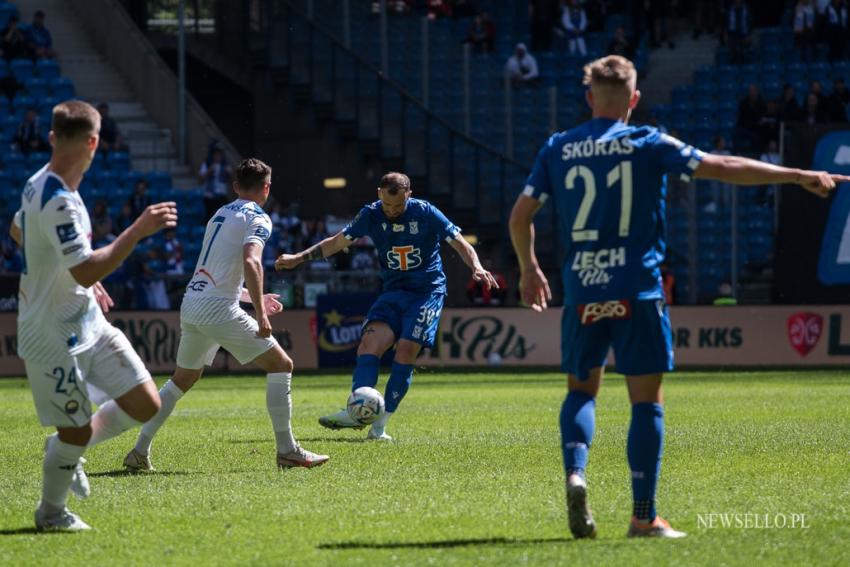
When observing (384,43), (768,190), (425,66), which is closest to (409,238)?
(768,190)

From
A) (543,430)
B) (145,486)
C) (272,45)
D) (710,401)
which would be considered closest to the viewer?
(145,486)

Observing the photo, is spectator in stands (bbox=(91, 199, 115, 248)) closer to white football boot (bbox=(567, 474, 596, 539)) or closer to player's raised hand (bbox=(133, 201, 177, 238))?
player's raised hand (bbox=(133, 201, 177, 238))

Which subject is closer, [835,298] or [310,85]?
[835,298]

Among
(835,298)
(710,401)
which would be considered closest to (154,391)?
(710,401)

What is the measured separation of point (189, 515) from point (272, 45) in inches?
1115

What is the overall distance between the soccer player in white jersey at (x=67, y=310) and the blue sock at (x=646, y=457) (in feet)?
8.01

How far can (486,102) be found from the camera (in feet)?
108

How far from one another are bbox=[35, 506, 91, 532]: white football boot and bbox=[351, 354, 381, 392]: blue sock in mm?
5199

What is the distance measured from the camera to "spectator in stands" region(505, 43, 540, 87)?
111 ft

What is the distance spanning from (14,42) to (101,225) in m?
7.70

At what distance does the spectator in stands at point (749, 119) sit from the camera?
1199 inches

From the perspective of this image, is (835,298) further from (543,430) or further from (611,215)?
(611,215)

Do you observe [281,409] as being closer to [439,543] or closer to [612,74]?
[439,543]

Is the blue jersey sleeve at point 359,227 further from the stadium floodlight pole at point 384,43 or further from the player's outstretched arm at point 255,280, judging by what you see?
the stadium floodlight pole at point 384,43
